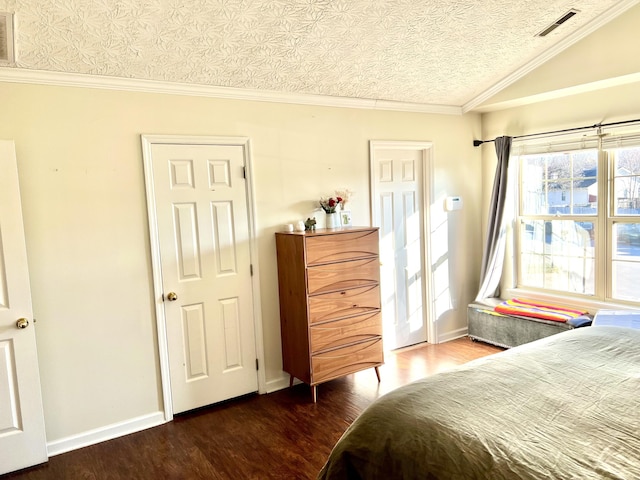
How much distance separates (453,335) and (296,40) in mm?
3220

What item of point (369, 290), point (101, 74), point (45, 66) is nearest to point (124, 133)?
point (101, 74)

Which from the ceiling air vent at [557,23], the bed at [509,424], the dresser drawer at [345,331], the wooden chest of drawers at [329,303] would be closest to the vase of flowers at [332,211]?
the wooden chest of drawers at [329,303]

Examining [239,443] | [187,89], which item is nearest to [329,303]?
[239,443]

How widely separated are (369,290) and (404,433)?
1.96 metres

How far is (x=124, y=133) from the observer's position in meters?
2.90

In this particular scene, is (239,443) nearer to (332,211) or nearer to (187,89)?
(332,211)

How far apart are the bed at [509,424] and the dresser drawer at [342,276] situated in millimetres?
1399

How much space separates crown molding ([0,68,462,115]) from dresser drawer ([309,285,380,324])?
1495 millimetres

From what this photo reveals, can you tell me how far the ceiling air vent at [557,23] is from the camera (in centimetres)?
313

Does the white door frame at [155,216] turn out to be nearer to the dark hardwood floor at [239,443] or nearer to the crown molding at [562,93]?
the dark hardwood floor at [239,443]

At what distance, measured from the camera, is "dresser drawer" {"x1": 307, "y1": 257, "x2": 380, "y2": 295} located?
323 centimetres

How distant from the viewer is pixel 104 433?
2906 mm

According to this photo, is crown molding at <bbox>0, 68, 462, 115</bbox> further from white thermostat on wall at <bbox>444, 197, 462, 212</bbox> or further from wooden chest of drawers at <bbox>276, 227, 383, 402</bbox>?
wooden chest of drawers at <bbox>276, 227, 383, 402</bbox>

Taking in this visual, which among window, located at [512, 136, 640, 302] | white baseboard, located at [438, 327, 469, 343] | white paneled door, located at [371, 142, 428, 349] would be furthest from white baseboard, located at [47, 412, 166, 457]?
window, located at [512, 136, 640, 302]
